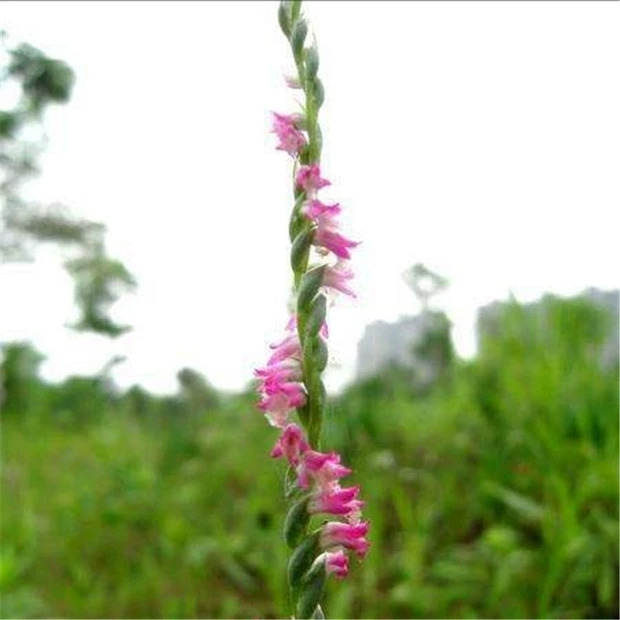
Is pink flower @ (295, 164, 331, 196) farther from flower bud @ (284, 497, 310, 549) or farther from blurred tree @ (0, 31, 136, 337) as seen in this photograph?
blurred tree @ (0, 31, 136, 337)

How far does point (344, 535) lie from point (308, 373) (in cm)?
7

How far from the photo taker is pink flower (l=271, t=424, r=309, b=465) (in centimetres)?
47

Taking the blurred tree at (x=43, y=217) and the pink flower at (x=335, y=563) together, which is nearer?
the pink flower at (x=335, y=563)

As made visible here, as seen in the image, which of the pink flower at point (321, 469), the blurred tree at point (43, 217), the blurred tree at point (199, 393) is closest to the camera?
the pink flower at point (321, 469)

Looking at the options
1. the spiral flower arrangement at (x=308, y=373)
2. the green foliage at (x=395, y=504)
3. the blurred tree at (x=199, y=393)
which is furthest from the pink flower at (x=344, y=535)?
the blurred tree at (x=199, y=393)

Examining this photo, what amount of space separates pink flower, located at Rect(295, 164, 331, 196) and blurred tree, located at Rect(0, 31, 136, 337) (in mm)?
1170

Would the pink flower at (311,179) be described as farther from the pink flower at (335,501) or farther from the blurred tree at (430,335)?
the blurred tree at (430,335)

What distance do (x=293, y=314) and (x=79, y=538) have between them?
191cm

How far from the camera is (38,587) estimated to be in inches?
84.0

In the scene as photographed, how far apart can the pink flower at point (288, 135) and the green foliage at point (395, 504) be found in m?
1.19

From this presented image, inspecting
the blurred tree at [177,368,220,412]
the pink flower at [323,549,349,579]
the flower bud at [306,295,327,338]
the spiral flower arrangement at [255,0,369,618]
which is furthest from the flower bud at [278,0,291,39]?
the blurred tree at [177,368,220,412]

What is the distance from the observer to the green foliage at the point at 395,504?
1777 mm

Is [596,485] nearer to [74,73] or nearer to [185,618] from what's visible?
[185,618]

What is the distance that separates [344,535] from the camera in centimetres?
47
